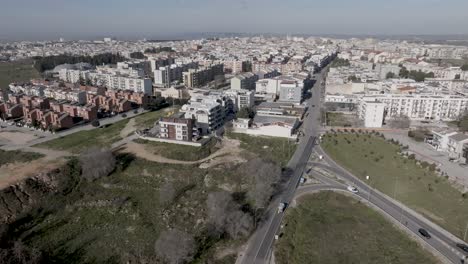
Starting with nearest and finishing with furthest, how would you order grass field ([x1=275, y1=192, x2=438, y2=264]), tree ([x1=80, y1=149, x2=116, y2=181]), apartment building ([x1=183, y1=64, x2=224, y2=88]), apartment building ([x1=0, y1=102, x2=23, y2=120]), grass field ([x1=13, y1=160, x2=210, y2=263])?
grass field ([x1=275, y1=192, x2=438, y2=264]), grass field ([x1=13, y1=160, x2=210, y2=263]), tree ([x1=80, y1=149, x2=116, y2=181]), apartment building ([x1=0, y1=102, x2=23, y2=120]), apartment building ([x1=183, y1=64, x2=224, y2=88])

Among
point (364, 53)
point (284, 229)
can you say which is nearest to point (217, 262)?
point (284, 229)

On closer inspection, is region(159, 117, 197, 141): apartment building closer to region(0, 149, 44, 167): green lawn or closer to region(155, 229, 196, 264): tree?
region(0, 149, 44, 167): green lawn

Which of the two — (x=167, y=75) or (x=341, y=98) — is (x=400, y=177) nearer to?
(x=341, y=98)

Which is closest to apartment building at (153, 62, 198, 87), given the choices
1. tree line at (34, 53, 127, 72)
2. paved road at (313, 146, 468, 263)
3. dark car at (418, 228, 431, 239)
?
tree line at (34, 53, 127, 72)

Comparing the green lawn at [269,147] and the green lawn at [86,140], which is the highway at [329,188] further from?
the green lawn at [86,140]

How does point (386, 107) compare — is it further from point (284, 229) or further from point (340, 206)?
point (284, 229)

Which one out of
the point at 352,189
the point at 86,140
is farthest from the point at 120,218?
the point at 352,189

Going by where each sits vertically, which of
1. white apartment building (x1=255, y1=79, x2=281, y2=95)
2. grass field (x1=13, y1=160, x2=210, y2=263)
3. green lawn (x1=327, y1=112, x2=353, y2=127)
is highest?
white apartment building (x1=255, y1=79, x2=281, y2=95)
